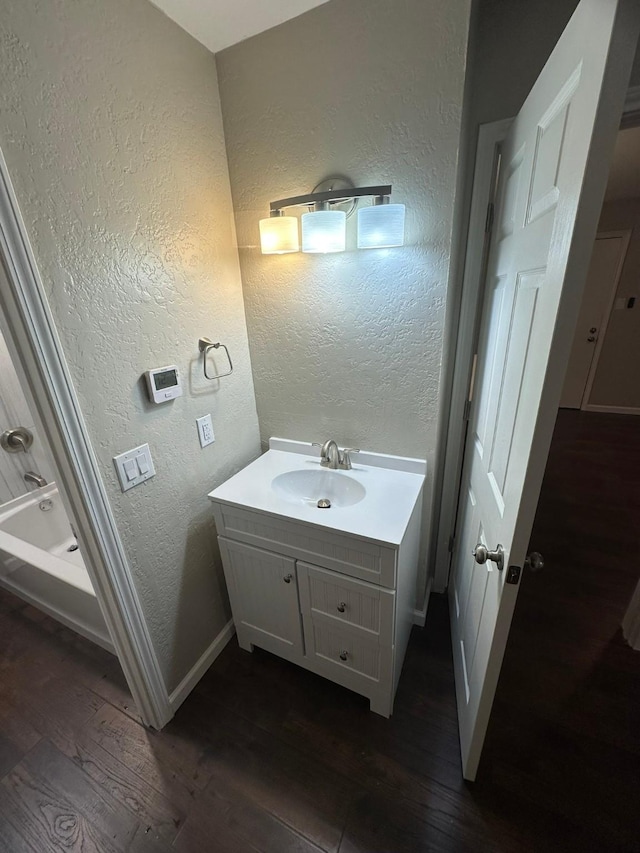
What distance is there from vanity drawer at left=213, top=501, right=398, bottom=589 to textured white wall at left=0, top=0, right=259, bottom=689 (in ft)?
0.65

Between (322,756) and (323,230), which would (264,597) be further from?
(323,230)

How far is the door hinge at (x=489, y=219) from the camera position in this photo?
1250mm

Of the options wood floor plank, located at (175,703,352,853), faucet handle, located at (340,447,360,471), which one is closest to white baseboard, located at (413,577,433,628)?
wood floor plank, located at (175,703,352,853)

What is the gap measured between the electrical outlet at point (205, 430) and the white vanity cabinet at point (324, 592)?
0.81 ft

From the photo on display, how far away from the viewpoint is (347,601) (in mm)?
1197

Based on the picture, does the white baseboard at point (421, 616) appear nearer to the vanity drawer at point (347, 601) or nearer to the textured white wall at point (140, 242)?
the vanity drawer at point (347, 601)

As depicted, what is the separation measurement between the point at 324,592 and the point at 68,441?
3.05ft

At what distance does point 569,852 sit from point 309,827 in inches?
29.4

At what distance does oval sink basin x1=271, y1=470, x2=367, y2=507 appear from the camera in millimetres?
1435

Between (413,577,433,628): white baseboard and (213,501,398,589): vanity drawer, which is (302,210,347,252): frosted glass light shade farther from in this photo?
(413,577,433,628): white baseboard

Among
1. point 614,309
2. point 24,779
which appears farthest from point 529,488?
point 614,309

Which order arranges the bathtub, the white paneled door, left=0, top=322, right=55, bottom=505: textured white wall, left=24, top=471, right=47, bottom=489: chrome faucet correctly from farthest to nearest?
left=24, top=471, right=47, bottom=489: chrome faucet, left=0, top=322, right=55, bottom=505: textured white wall, the bathtub, the white paneled door

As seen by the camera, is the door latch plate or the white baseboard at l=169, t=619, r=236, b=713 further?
the white baseboard at l=169, t=619, r=236, b=713

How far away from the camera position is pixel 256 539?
1298mm
